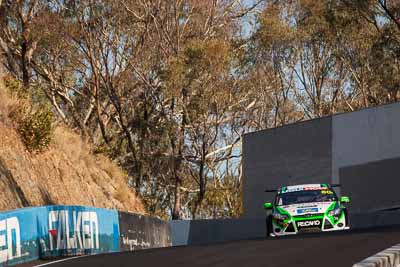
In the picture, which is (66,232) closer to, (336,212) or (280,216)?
(280,216)

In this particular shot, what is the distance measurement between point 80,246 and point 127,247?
380cm

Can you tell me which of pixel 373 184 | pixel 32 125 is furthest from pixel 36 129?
pixel 373 184

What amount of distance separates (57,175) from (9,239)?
18562 millimetres

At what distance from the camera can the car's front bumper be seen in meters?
24.8

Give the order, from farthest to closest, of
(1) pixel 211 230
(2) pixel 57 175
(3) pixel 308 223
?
1. (1) pixel 211 230
2. (2) pixel 57 175
3. (3) pixel 308 223

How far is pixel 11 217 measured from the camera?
60.8 feet

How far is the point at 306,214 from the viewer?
2488 centimetres

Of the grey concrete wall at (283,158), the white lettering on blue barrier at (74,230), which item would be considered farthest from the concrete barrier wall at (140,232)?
the grey concrete wall at (283,158)

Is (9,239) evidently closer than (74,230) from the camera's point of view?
Yes

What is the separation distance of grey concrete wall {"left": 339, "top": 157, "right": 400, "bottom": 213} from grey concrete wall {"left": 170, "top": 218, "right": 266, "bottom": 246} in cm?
751

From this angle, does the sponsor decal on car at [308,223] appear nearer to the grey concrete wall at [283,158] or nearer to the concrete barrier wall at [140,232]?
the concrete barrier wall at [140,232]

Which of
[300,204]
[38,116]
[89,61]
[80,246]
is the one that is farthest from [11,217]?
[89,61]

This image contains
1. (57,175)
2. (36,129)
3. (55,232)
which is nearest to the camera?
(55,232)

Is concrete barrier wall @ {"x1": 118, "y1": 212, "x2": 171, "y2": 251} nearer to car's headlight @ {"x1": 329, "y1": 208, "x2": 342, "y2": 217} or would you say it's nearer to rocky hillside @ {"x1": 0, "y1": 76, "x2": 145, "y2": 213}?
rocky hillside @ {"x1": 0, "y1": 76, "x2": 145, "y2": 213}
